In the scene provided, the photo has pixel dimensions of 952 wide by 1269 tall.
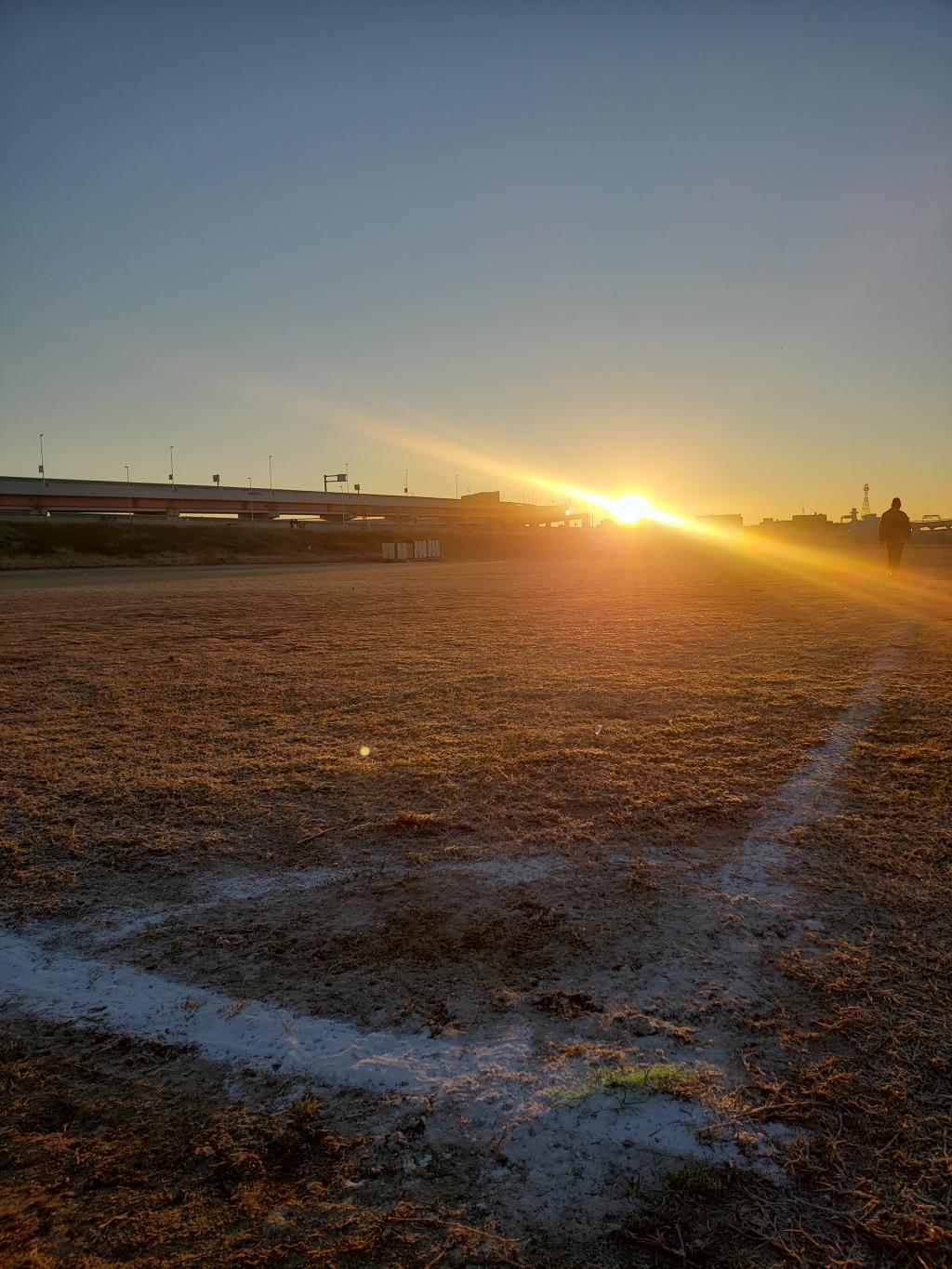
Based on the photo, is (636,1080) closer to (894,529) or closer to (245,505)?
(894,529)

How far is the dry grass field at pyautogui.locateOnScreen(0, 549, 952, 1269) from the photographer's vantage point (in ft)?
5.46

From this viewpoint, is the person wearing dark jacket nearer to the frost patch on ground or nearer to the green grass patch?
the frost patch on ground

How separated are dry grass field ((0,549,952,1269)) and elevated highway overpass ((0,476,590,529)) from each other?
6091 centimetres

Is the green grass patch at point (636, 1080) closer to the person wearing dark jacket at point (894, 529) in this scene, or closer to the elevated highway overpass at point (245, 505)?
the person wearing dark jacket at point (894, 529)

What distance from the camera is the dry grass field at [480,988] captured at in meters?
1.67

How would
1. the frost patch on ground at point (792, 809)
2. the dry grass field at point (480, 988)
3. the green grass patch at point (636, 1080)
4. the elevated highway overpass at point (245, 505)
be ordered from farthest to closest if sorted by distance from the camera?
1. the elevated highway overpass at point (245, 505)
2. the frost patch on ground at point (792, 809)
3. the green grass patch at point (636, 1080)
4. the dry grass field at point (480, 988)

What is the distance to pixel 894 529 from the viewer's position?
18188 millimetres

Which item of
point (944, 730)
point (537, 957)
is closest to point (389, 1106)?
point (537, 957)

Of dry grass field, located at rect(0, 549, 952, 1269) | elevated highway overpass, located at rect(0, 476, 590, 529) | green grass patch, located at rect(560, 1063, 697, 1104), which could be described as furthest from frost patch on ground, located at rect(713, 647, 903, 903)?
elevated highway overpass, located at rect(0, 476, 590, 529)

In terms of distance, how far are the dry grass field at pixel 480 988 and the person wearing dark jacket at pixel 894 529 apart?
44.7ft

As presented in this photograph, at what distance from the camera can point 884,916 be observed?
2838 millimetres

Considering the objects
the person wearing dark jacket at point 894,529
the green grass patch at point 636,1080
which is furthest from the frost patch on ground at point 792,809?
the person wearing dark jacket at point 894,529

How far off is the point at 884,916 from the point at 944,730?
317cm

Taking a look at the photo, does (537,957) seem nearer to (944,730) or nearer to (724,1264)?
(724,1264)
